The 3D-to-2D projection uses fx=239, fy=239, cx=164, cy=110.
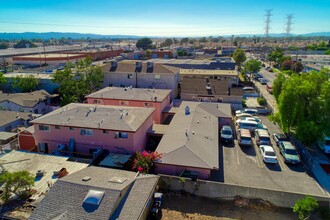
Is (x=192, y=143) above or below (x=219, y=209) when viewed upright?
above

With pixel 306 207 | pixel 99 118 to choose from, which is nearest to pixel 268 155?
pixel 306 207

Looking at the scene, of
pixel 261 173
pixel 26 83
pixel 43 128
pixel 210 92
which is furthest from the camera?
pixel 26 83

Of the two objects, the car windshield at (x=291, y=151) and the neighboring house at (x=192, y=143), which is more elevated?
the neighboring house at (x=192, y=143)

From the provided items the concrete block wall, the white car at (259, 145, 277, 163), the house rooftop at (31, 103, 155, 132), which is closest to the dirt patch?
the concrete block wall

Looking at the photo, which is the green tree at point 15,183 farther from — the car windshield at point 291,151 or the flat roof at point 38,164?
the car windshield at point 291,151

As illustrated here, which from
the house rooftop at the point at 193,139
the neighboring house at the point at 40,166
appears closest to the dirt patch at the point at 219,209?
the house rooftop at the point at 193,139

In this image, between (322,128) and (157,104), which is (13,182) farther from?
(322,128)

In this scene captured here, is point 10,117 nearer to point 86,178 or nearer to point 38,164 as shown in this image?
point 38,164

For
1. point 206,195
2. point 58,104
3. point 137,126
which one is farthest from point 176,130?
point 58,104
